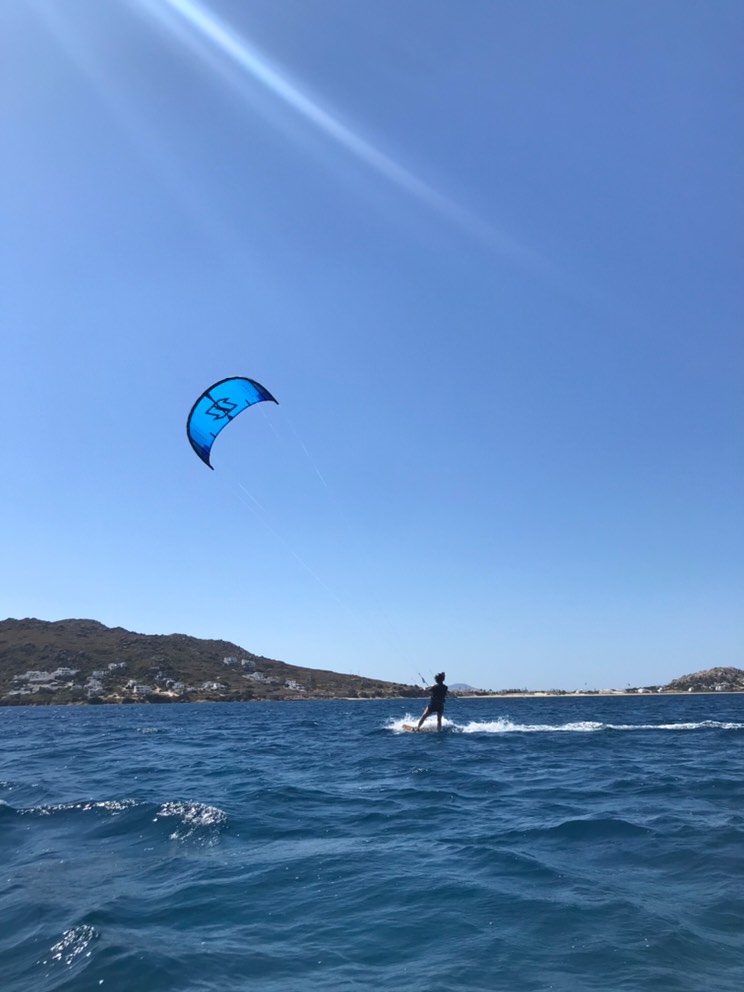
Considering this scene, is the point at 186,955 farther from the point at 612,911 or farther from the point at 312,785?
the point at 312,785

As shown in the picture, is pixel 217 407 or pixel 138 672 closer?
pixel 217 407

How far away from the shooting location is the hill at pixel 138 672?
88.4 metres

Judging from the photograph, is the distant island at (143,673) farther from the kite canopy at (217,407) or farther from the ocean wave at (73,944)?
the ocean wave at (73,944)

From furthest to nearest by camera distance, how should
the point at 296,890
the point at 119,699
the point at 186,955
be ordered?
the point at 119,699
the point at 296,890
the point at 186,955

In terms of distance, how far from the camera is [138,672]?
327ft

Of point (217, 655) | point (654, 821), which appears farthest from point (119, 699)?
point (654, 821)

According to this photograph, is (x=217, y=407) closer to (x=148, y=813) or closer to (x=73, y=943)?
(x=148, y=813)

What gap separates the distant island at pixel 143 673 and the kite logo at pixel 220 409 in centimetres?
7315

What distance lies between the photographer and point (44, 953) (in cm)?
683

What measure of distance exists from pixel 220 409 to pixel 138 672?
90863 millimetres

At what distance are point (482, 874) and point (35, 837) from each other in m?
7.54

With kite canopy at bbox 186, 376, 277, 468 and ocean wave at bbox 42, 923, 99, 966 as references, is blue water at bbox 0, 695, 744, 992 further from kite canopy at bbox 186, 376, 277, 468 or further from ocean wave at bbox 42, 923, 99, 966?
kite canopy at bbox 186, 376, 277, 468

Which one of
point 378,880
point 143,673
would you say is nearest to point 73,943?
point 378,880

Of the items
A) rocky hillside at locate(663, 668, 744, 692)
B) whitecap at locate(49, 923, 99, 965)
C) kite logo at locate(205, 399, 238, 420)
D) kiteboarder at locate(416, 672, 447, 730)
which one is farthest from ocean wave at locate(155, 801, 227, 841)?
rocky hillside at locate(663, 668, 744, 692)
